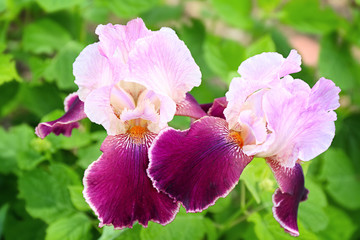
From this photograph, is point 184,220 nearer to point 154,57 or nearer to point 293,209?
point 293,209

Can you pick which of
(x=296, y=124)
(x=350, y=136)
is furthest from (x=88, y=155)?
(x=350, y=136)

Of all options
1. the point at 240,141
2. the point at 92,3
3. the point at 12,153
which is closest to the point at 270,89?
the point at 240,141

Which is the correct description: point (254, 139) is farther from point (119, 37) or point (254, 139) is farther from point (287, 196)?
point (119, 37)

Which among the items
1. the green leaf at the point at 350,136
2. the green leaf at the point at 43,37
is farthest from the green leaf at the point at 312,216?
the green leaf at the point at 43,37

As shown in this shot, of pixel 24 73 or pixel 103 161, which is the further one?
pixel 24 73

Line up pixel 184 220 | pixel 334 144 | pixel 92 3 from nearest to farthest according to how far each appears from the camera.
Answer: pixel 184 220
pixel 92 3
pixel 334 144
